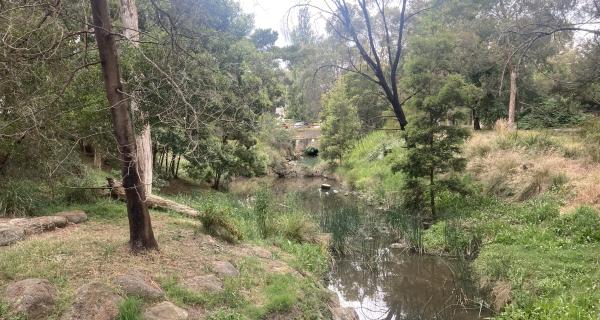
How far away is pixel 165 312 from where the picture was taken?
4203mm

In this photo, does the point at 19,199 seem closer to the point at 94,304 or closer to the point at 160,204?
the point at 160,204

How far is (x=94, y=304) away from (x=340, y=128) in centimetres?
2255

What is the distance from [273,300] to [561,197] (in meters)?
7.77

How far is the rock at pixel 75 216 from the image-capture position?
6739mm

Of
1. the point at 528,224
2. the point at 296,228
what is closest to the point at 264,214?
the point at 296,228

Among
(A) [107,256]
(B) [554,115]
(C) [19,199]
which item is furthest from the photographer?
(B) [554,115]

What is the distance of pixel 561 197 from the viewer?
977 cm

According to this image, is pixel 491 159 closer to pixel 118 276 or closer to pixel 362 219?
pixel 362 219

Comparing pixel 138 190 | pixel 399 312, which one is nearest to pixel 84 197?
pixel 138 190

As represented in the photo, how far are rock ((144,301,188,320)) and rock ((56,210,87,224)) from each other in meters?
3.28

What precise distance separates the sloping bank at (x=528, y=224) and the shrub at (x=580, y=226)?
0.05 ft

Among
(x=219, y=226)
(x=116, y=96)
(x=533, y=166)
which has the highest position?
(x=116, y=96)

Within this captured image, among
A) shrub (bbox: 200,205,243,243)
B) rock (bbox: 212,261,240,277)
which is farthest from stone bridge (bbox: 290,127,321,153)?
rock (bbox: 212,261,240,277)

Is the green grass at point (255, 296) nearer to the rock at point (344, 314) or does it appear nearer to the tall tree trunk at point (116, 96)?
the rock at point (344, 314)
